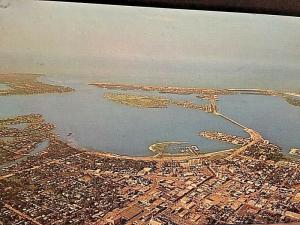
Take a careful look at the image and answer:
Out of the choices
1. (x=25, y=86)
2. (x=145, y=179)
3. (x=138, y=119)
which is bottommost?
(x=145, y=179)

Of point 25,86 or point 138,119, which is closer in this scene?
point 25,86

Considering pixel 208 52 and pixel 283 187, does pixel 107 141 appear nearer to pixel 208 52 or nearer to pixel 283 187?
pixel 208 52

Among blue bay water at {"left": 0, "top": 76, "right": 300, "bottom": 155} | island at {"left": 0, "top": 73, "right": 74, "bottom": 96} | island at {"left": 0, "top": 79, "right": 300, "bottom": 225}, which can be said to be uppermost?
island at {"left": 0, "top": 73, "right": 74, "bottom": 96}

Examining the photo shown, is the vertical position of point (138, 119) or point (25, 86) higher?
point (25, 86)

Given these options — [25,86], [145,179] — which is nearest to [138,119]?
[145,179]

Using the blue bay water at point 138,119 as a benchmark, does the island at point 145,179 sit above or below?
below

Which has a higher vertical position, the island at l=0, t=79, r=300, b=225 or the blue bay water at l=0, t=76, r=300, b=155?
the blue bay water at l=0, t=76, r=300, b=155

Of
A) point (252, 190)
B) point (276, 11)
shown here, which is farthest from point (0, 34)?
point (252, 190)

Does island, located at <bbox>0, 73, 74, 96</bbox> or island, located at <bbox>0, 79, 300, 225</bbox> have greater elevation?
island, located at <bbox>0, 73, 74, 96</bbox>

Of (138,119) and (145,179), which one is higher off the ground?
(138,119)

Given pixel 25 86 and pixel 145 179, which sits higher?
pixel 25 86

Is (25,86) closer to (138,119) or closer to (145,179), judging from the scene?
(138,119)
